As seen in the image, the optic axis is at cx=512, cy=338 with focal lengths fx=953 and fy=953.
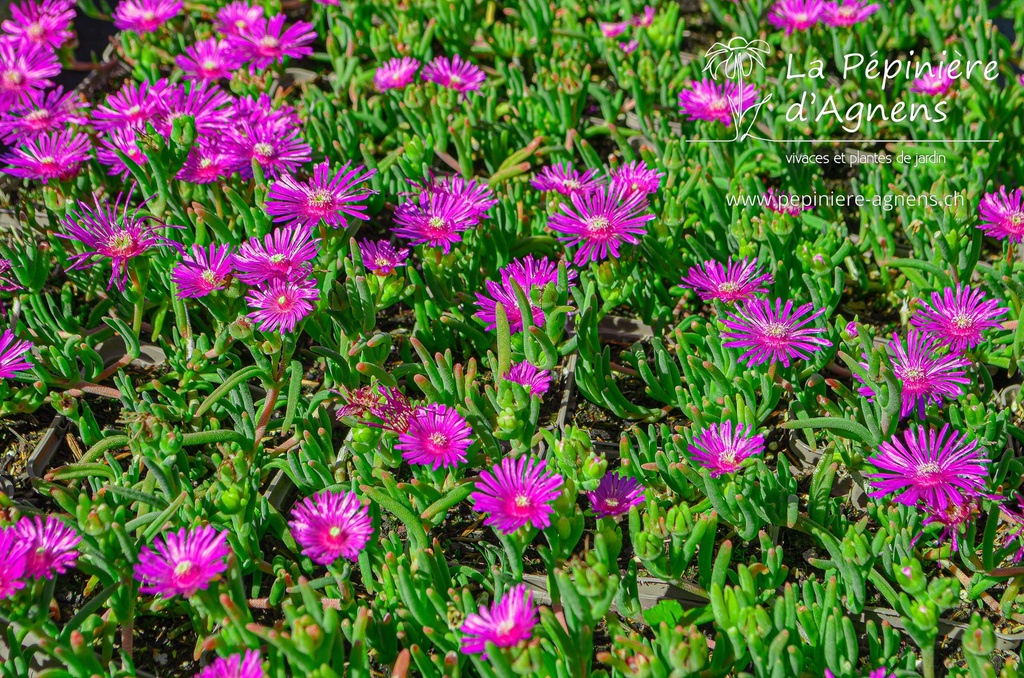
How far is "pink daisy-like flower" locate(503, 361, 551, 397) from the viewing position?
1.36 m

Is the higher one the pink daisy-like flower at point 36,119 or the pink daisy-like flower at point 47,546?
the pink daisy-like flower at point 36,119

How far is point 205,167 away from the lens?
1.60 metres

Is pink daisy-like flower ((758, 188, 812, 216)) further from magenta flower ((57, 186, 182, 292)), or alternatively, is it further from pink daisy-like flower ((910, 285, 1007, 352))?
magenta flower ((57, 186, 182, 292))

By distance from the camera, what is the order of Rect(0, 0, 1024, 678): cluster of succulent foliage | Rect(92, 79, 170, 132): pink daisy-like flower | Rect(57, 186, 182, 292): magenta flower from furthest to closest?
Rect(92, 79, 170, 132): pink daisy-like flower < Rect(57, 186, 182, 292): magenta flower < Rect(0, 0, 1024, 678): cluster of succulent foliage

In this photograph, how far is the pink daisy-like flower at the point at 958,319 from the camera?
140 cm

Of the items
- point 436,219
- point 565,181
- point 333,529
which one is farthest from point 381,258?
point 333,529

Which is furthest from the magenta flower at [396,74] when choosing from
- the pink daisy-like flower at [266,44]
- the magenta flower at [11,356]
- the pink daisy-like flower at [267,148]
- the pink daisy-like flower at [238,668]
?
the pink daisy-like flower at [238,668]

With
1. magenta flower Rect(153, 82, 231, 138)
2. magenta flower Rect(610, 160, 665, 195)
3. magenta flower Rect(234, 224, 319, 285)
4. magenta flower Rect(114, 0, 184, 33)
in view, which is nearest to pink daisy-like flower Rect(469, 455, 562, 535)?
magenta flower Rect(234, 224, 319, 285)

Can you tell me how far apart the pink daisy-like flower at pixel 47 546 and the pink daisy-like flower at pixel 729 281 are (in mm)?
932

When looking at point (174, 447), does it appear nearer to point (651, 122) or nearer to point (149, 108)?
point (149, 108)

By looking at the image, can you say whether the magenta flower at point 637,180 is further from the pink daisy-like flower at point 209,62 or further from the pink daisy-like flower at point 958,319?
the pink daisy-like flower at point 209,62

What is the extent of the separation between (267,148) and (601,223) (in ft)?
1.93

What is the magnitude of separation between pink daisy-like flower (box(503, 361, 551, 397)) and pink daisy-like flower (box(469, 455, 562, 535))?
0.17m

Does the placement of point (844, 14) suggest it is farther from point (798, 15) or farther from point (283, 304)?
point (283, 304)
